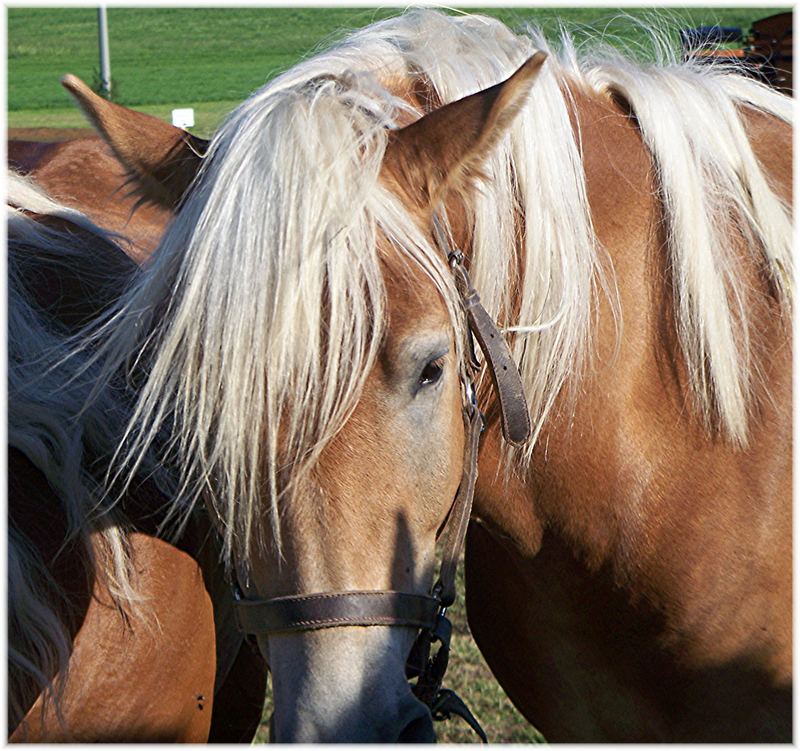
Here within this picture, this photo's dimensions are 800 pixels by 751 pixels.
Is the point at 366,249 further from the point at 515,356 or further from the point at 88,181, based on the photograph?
the point at 88,181

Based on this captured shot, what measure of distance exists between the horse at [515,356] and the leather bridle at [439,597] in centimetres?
3

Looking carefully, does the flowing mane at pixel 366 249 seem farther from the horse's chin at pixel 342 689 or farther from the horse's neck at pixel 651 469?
the horse's chin at pixel 342 689

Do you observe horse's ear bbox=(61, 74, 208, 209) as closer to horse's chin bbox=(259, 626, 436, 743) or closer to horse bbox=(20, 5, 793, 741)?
horse bbox=(20, 5, 793, 741)

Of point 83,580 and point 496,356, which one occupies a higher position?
point 496,356

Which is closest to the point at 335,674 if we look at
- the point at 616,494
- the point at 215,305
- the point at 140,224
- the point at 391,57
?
the point at 215,305

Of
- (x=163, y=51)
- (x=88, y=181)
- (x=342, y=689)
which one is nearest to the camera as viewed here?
(x=342, y=689)

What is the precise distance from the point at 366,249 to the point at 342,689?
2.10 ft

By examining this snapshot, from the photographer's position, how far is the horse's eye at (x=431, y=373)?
1.49 meters

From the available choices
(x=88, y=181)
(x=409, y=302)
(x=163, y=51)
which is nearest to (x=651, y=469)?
(x=409, y=302)

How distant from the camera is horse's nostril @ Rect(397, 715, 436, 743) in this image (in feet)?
4.93

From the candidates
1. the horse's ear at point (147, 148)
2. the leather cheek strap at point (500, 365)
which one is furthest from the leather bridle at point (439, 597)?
the horse's ear at point (147, 148)

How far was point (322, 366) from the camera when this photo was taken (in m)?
1.44

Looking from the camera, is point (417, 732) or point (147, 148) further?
point (147, 148)

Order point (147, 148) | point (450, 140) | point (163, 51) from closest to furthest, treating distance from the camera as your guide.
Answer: point (450, 140) → point (147, 148) → point (163, 51)
